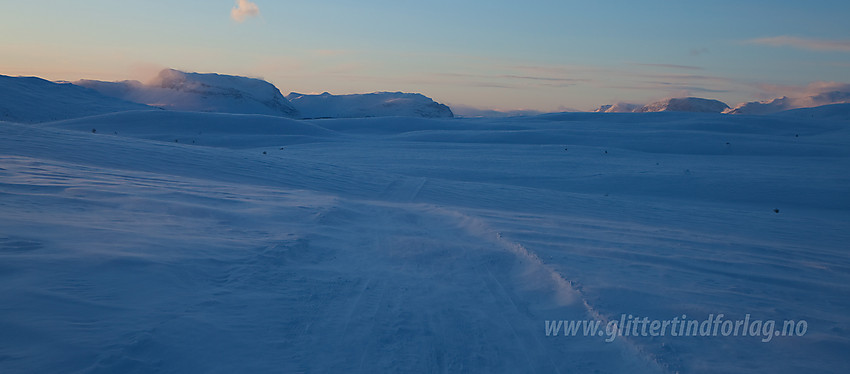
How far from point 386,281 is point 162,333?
2498 mm

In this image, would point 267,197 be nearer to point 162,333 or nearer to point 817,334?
point 162,333

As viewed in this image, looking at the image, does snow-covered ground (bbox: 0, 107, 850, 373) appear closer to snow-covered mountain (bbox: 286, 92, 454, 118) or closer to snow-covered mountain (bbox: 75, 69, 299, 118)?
snow-covered mountain (bbox: 75, 69, 299, 118)

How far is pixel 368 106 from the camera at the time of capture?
147125 millimetres

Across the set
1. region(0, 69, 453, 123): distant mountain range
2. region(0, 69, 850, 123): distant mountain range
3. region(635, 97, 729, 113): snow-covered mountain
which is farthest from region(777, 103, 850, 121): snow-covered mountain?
region(635, 97, 729, 113): snow-covered mountain

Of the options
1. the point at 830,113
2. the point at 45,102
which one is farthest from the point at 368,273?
the point at 830,113

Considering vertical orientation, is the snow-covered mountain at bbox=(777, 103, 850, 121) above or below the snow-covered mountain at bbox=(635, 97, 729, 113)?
below

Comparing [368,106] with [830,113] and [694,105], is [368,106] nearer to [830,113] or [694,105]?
[694,105]

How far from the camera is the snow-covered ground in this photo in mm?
3943

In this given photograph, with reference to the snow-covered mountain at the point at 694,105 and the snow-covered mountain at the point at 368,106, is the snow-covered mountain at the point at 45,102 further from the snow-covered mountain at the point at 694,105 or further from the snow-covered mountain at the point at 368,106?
the snow-covered mountain at the point at 694,105

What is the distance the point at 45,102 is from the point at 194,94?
240 ft

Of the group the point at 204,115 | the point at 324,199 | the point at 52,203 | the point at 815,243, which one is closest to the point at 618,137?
the point at 815,243

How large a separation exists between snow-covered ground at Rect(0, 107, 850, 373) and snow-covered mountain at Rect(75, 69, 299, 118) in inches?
4036

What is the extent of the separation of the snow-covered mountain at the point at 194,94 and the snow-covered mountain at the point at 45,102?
5048 cm

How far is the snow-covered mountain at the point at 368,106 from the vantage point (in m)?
137
